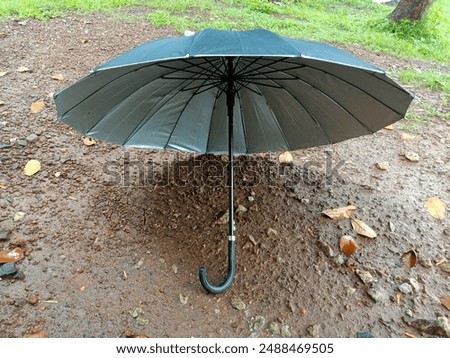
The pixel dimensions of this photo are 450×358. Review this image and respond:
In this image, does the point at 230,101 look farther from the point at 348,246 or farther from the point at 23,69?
the point at 23,69

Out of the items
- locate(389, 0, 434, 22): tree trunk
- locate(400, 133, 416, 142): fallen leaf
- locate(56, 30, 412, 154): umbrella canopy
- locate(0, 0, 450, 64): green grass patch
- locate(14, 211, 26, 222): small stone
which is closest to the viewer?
locate(56, 30, 412, 154): umbrella canopy

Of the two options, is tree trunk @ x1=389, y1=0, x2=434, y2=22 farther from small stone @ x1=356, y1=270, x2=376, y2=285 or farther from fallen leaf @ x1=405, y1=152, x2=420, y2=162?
small stone @ x1=356, y1=270, x2=376, y2=285

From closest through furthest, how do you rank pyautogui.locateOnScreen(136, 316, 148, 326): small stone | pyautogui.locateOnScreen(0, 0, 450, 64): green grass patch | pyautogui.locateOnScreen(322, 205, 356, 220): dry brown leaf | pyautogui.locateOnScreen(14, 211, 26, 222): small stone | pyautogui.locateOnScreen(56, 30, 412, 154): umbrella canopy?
pyautogui.locateOnScreen(56, 30, 412, 154): umbrella canopy
pyautogui.locateOnScreen(136, 316, 148, 326): small stone
pyautogui.locateOnScreen(14, 211, 26, 222): small stone
pyautogui.locateOnScreen(322, 205, 356, 220): dry brown leaf
pyautogui.locateOnScreen(0, 0, 450, 64): green grass patch

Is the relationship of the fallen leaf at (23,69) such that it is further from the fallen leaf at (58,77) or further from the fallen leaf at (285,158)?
the fallen leaf at (285,158)

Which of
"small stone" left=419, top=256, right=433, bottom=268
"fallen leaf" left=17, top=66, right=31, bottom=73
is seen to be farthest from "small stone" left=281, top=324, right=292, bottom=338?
"fallen leaf" left=17, top=66, right=31, bottom=73

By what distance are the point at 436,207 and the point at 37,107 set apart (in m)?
2.88

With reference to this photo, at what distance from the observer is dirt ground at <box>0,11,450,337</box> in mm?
1823

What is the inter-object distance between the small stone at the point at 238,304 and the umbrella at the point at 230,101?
74 mm

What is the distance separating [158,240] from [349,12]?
6.11 metres

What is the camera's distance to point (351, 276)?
2039 millimetres

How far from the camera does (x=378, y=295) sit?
1949 millimetres

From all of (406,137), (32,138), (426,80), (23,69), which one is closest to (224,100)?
(32,138)

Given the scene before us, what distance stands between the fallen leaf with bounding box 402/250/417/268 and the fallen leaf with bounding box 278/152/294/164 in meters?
0.96
